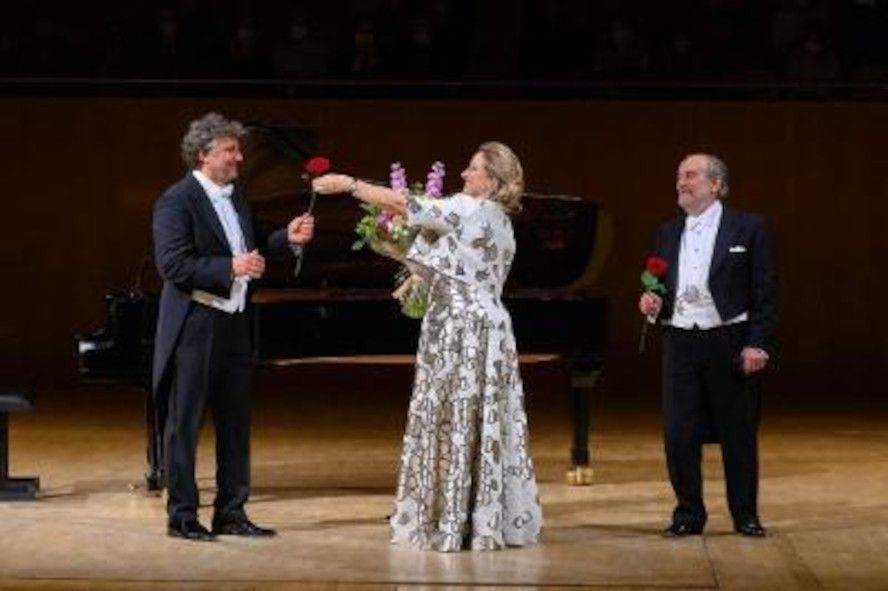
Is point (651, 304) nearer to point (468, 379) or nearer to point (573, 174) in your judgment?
point (468, 379)

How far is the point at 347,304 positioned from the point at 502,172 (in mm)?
1719

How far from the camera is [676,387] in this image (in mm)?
8164

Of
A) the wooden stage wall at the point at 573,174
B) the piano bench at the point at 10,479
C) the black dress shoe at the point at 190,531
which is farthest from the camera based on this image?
the wooden stage wall at the point at 573,174

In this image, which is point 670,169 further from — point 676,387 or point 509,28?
point 676,387

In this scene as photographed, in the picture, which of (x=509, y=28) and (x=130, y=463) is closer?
(x=130, y=463)

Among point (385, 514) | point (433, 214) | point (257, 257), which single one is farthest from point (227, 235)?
point (385, 514)

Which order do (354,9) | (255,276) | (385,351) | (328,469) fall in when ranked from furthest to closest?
(354,9) < (328,469) < (385,351) < (255,276)

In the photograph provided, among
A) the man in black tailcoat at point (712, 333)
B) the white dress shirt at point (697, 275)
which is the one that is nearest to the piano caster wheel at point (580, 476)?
the man in black tailcoat at point (712, 333)

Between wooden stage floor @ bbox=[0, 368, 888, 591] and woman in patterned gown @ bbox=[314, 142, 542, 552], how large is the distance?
168 millimetres

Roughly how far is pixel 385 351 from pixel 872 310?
21.6ft

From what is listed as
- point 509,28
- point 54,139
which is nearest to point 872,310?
point 509,28

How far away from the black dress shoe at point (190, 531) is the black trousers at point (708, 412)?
174cm

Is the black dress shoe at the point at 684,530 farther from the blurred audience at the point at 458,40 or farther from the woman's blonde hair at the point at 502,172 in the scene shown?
the blurred audience at the point at 458,40

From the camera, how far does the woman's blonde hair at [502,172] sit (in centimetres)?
783
